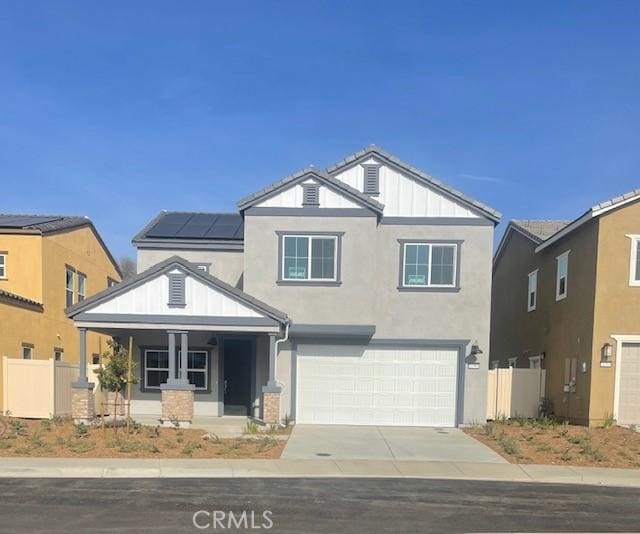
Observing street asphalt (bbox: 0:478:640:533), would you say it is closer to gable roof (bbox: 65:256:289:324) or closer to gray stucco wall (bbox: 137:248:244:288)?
gable roof (bbox: 65:256:289:324)

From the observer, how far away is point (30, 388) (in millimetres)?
16141

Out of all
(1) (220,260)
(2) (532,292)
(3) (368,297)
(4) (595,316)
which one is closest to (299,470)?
(3) (368,297)

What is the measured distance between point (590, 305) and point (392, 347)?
580 centimetres

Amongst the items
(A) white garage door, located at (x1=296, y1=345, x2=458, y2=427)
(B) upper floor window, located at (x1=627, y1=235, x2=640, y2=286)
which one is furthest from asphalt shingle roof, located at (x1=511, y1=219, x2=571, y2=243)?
(A) white garage door, located at (x1=296, y1=345, x2=458, y2=427)

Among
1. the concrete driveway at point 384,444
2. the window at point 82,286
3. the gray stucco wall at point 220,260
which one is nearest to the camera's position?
the concrete driveway at point 384,444

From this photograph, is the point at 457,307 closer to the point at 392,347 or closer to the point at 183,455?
the point at 392,347

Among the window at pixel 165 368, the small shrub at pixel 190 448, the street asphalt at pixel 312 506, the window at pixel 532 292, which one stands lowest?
the small shrub at pixel 190 448

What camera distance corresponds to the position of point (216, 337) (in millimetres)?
17359

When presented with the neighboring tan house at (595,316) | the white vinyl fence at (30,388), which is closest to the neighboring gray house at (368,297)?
the white vinyl fence at (30,388)

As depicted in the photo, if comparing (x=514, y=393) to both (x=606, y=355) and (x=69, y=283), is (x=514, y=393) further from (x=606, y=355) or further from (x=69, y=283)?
(x=69, y=283)

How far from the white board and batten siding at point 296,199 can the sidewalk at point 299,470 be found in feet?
25.3

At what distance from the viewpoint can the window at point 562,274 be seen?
59.2ft

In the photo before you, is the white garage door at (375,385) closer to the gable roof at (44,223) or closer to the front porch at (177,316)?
the front porch at (177,316)

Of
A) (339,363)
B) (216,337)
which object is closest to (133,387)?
(216,337)
